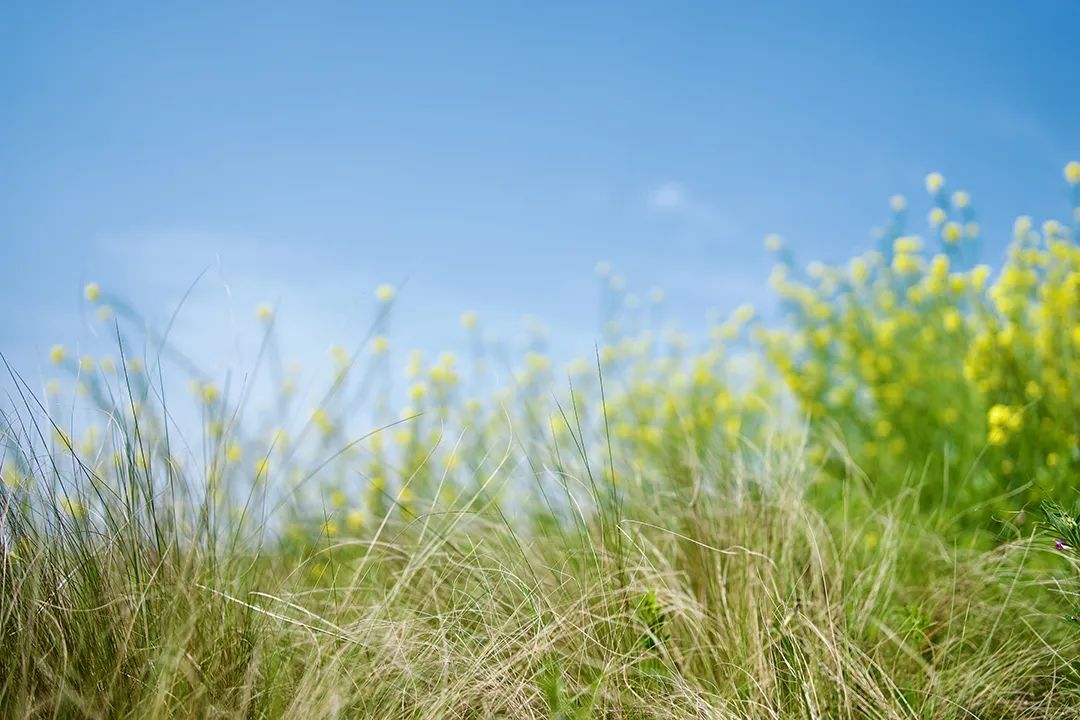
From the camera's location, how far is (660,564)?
2355 mm

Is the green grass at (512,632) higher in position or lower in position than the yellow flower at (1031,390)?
higher

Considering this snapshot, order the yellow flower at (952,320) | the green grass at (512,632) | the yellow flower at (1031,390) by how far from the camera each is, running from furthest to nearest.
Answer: the yellow flower at (952,320)
the yellow flower at (1031,390)
the green grass at (512,632)

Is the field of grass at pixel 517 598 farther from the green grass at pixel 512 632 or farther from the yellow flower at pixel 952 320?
the yellow flower at pixel 952 320

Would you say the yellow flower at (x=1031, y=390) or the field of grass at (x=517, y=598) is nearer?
the field of grass at (x=517, y=598)

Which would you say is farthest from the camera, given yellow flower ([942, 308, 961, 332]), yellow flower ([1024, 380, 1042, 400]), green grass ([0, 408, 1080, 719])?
yellow flower ([942, 308, 961, 332])

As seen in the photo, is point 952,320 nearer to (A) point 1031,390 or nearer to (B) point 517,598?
(A) point 1031,390

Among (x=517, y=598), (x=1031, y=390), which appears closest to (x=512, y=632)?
(x=517, y=598)

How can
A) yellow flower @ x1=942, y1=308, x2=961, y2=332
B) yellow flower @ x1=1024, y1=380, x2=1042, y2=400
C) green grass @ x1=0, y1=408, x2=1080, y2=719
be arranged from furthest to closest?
yellow flower @ x1=942, y1=308, x2=961, y2=332 < yellow flower @ x1=1024, y1=380, x2=1042, y2=400 < green grass @ x1=0, y1=408, x2=1080, y2=719

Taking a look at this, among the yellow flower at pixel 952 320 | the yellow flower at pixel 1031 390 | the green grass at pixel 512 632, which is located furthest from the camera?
the yellow flower at pixel 952 320

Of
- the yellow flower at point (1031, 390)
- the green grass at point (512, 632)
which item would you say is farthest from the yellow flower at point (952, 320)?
the green grass at point (512, 632)

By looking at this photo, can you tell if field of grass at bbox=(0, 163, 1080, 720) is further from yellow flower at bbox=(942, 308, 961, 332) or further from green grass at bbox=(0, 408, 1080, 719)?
yellow flower at bbox=(942, 308, 961, 332)

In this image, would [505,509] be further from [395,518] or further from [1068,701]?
[1068,701]

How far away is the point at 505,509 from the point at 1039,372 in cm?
271

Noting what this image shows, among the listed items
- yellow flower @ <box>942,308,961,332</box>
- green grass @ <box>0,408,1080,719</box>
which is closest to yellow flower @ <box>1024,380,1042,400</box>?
yellow flower @ <box>942,308,961,332</box>
